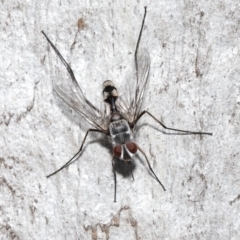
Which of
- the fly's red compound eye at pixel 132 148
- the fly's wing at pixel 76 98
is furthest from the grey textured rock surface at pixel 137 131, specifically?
the fly's red compound eye at pixel 132 148

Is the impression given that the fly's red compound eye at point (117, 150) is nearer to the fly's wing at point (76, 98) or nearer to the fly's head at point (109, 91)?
the fly's wing at point (76, 98)

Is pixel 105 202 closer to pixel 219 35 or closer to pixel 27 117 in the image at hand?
pixel 27 117

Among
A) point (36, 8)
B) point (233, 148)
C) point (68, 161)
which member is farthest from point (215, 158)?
point (36, 8)

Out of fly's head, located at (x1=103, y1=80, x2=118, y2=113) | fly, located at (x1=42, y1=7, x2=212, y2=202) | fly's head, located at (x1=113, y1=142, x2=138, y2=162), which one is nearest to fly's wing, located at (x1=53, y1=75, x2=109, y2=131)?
fly, located at (x1=42, y1=7, x2=212, y2=202)

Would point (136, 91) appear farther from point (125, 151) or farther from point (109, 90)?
point (125, 151)

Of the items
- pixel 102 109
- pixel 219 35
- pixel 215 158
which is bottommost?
pixel 215 158

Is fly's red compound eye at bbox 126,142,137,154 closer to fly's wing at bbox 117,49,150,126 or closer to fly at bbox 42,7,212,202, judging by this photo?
fly at bbox 42,7,212,202

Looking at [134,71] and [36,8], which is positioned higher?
[36,8]
